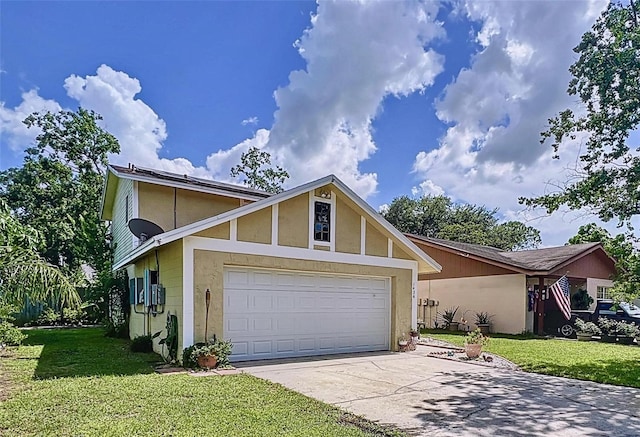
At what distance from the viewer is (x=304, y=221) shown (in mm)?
10570

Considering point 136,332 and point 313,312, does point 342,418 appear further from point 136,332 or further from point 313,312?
point 136,332

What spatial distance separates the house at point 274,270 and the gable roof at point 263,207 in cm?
3

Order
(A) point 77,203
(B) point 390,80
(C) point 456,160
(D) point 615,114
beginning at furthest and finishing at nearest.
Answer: (A) point 77,203
(C) point 456,160
(B) point 390,80
(D) point 615,114

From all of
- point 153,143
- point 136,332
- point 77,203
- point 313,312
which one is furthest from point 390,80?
point 77,203

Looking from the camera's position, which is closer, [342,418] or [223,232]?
[342,418]

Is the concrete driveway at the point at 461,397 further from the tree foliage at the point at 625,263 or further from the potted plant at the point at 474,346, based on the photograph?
the tree foliage at the point at 625,263

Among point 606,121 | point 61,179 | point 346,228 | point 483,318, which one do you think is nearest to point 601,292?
point 483,318

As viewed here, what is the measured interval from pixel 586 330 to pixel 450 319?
5.24 meters

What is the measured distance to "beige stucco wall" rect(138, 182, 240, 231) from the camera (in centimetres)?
1268

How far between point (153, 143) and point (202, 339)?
1690 centimetres

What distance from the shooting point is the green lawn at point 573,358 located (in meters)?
8.78

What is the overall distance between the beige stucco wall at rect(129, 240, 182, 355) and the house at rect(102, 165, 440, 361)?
3cm

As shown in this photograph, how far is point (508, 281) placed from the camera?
58.2 ft

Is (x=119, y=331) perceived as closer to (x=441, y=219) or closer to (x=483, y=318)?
(x=483, y=318)
